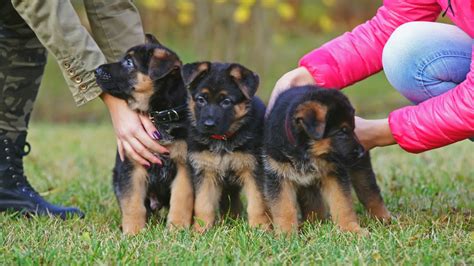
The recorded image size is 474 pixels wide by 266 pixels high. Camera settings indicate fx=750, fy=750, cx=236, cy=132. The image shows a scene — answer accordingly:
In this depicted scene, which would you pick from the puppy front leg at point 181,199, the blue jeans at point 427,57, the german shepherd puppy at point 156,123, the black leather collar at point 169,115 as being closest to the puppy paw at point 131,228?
the german shepherd puppy at point 156,123

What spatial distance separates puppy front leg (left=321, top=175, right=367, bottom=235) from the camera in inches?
159

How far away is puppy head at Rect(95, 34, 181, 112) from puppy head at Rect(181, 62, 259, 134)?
0.16 metres

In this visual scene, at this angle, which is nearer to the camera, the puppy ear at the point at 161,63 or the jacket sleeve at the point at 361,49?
the puppy ear at the point at 161,63

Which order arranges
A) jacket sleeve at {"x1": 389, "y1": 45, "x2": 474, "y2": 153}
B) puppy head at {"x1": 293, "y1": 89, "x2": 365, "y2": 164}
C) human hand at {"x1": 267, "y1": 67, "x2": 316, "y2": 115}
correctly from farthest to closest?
human hand at {"x1": 267, "y1": 67, "x2": 316, "y2": 115}
puppy head at {"x1": 293, "y1": 89, "x2": 365, "y2": 164}
jacket sleeve at {"x1": 389, "y1": 45, "x2": 474, "y2": 153}

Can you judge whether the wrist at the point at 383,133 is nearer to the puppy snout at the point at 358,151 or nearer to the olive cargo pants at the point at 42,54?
the puppy snout at the point at 358,151

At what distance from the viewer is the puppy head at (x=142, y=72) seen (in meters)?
4.34

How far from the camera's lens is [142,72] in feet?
14.6

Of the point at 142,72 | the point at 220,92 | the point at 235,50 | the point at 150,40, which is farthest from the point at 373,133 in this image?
the point at 235,50

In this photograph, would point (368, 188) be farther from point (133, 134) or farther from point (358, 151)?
point (133, 134)

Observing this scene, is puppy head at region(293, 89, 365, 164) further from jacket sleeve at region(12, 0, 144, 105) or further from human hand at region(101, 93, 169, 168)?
jacket sleeve at region(12, 0, 144, 105)

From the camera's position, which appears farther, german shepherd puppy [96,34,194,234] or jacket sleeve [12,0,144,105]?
german shepherd puppy [96,34,194,234]

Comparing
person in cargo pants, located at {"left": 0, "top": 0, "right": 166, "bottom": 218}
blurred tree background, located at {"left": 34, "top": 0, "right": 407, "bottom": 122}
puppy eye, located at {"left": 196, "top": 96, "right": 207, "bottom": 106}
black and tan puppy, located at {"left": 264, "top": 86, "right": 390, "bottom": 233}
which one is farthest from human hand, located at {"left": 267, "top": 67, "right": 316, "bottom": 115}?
blurred tree background, located at {"left": 34, "top": 0, "right": 407, "bottom": 122}

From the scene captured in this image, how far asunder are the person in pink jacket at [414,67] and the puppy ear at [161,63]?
26.1 inches

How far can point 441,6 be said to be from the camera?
13.9ft
